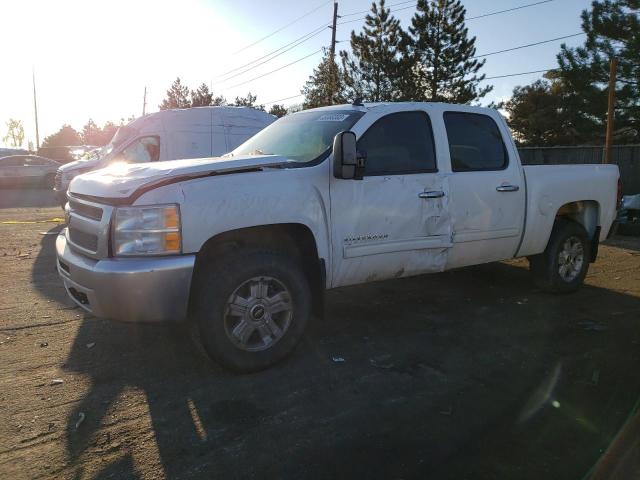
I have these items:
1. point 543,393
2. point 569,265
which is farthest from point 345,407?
point 569,265

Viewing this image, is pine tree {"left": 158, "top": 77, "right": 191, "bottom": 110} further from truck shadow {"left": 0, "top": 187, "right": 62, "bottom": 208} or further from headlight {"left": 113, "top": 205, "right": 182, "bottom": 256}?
headlight {"left": 113, "top": 205, "right": 182, "bottom": 256}

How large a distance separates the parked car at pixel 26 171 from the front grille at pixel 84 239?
65.4 ft

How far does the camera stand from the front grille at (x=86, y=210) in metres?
3.74

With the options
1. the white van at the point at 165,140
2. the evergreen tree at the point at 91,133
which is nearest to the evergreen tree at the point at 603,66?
the white van at the point at 165,140

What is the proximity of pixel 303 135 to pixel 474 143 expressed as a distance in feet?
5.69

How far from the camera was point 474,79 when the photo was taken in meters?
32.6

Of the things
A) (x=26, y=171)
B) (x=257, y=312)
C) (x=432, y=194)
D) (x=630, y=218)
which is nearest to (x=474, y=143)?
(x=432, y=194)

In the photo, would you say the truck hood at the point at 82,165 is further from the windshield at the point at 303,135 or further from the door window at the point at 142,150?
the windshield at the point at 303,135

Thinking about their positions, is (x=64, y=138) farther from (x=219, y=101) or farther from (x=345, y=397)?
(x=345, y=397)

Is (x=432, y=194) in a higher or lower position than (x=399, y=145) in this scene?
lower

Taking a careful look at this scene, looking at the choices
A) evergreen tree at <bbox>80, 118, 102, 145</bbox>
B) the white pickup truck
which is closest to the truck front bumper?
the white pickup truck

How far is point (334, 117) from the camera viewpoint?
4.72 m

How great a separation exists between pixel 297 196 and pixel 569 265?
12.4 ft

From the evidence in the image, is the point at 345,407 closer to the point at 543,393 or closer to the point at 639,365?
the point at 543,393
